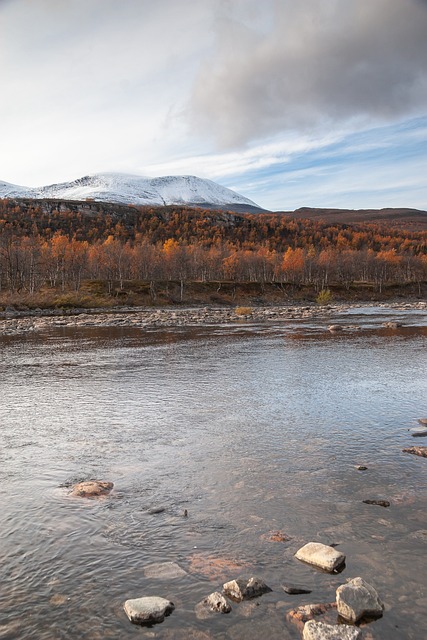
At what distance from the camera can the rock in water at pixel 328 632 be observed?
4.81 m

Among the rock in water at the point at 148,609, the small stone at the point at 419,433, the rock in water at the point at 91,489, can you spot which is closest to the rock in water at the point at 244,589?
the rock in water at the point at 148,609

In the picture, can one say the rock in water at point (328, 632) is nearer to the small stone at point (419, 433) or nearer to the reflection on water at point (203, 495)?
the reflection on water at point (203, 495)

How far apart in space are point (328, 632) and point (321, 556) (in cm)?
147

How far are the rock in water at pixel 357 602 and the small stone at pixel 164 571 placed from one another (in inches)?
78.9

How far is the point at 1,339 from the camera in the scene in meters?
36.6

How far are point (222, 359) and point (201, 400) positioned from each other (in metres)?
9.22

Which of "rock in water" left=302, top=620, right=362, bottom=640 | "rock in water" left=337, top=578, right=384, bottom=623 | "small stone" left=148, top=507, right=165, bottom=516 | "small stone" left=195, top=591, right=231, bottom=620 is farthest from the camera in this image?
"small stone" left=148, top=507, right=165, bottom=516

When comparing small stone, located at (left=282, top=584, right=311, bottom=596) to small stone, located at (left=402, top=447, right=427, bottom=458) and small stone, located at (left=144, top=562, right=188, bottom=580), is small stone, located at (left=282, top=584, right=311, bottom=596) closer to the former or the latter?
small stone, located at (left=144, top=562, right=188, bottom=580)

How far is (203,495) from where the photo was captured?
8602mm

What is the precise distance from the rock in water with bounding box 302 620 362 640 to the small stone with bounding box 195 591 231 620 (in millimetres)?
967

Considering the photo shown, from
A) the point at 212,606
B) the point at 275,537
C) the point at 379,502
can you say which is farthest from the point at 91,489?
the point at 379,502

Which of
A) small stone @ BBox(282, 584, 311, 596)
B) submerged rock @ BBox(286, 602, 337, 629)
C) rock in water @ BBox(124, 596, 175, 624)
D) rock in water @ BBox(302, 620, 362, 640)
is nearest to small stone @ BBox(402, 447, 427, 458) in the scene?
small stone @ BBox(282, 584, 311, 596)

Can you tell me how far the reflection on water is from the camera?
5605 mm

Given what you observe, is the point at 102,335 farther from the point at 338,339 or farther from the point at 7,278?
the point at 7,278
